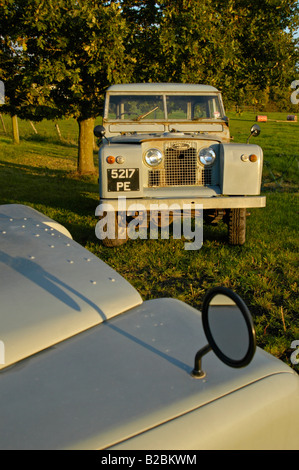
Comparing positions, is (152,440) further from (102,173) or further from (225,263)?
(102,173)

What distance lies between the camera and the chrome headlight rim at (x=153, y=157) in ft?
16.8

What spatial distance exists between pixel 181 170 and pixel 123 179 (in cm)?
79

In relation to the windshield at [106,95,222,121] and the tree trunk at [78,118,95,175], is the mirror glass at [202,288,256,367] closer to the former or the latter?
the windshield at [106,95,222,121]

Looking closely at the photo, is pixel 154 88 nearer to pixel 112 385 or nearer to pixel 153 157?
pixel 153 157

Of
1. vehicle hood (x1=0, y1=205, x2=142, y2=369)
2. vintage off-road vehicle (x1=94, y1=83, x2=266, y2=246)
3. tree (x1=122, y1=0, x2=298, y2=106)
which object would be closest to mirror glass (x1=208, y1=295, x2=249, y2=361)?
vehicle hood (x1=0, y1=205, x2=142, y2=369)

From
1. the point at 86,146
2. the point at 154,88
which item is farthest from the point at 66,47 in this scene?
the point at 154,88

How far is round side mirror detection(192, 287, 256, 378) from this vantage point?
0.92m

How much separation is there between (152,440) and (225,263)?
382 cm

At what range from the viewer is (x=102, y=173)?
490cm

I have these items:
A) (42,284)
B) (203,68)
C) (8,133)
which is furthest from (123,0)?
(8,133)

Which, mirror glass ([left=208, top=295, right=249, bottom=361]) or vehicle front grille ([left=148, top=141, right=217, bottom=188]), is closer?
mirror glass ([left=208, top=295, right=249, bottom=361])

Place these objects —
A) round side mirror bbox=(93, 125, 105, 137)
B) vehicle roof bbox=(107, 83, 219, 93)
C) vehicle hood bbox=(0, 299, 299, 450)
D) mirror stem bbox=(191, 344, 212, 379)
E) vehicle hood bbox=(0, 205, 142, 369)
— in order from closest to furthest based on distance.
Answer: vehicle hood bbox=(0, 299, 299, 450)
mirror stem bbox=(191, 344, 212, 379)
vehicle hood bbox=(0, 205, 142, 369)
round side mirror bbox=(93, 125, 105, 137)
vehicle roof bbox=(107, 83, 219, 93)

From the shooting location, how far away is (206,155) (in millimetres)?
5211

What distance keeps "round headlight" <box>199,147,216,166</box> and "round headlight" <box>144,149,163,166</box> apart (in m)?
0.50
